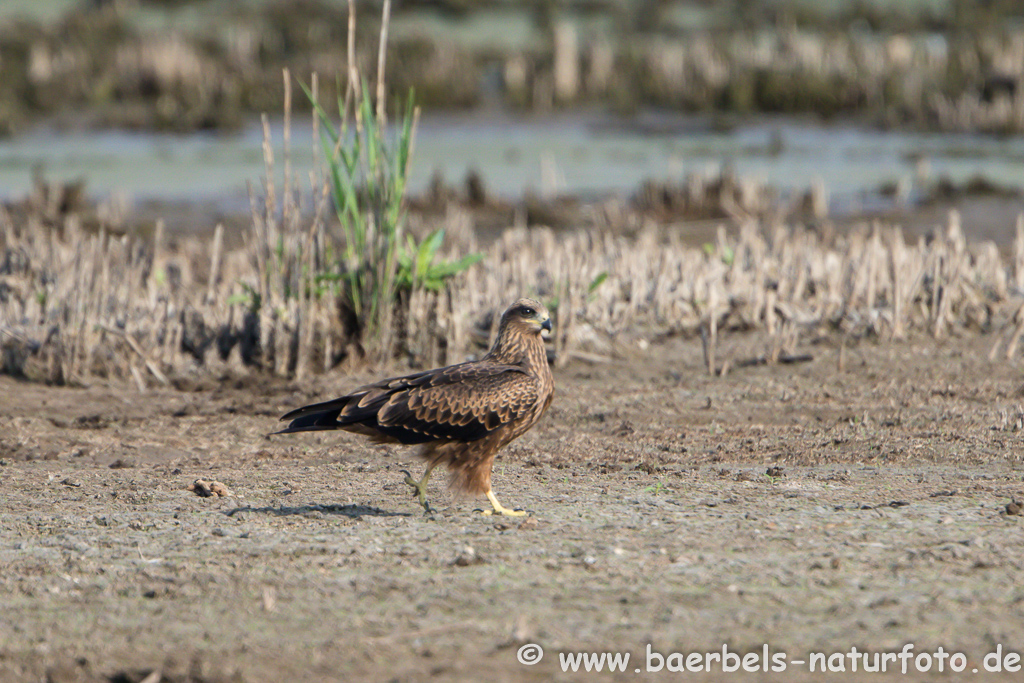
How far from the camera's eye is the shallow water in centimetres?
1639

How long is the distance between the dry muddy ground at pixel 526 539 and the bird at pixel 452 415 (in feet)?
0.78

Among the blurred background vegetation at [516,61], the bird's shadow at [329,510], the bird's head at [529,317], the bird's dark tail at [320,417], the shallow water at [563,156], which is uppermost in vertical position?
the blurred background vegetation at [516,61]

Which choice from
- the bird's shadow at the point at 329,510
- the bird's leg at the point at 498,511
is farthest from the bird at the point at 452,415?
the bird's shadow at the point at 329,510

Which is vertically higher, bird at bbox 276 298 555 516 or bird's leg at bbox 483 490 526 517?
bird at bbox 276 298 555 516

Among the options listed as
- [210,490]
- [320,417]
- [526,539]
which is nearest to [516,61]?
[210,490]

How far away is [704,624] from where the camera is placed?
3.84 m

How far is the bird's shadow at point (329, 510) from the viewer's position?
5.12 meters

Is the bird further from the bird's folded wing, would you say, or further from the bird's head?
the bird's head

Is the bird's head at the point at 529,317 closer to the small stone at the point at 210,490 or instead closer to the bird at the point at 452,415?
the bird at the point at 452,415

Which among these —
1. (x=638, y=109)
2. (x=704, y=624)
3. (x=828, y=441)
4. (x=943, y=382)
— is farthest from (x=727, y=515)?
(x=638, y=109)

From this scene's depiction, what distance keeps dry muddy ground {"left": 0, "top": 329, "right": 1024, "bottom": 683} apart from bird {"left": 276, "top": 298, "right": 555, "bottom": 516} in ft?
0.78

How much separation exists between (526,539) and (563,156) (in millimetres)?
14989

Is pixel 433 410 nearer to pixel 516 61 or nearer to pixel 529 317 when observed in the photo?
pixel 529 317

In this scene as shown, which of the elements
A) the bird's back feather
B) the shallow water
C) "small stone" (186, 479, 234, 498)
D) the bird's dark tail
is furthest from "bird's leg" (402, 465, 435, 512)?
the shallow water
